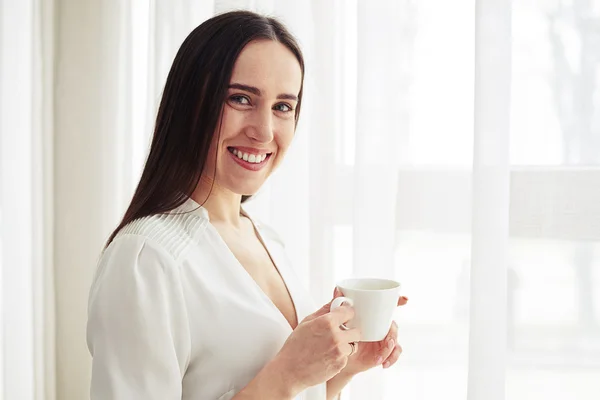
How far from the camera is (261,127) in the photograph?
978mm

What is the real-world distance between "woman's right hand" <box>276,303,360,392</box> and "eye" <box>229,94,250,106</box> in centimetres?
37

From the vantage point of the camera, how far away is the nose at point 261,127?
3.21 feet

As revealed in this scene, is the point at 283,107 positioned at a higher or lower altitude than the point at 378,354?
higher

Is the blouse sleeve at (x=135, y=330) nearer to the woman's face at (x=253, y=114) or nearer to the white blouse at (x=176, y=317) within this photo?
the white blouse at (x=176, y=317)

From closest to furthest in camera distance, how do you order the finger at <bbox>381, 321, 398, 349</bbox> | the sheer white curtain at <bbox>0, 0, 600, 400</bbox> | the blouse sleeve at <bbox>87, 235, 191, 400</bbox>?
1. the blouse sleeve at <bbox>87, 235, 191, 400</bbox>
2. the finger at <bbox>381, 321, 398, 349</bbox>
3. the sheer white curtain at <bbox>0, 0, 600, 400</bbox>

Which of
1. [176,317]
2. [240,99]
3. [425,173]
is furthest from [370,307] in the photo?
[425,173]

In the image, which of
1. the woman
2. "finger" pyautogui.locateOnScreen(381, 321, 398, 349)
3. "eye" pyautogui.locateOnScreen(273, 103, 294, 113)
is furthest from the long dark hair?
"finger" pyautogui.locateOnScreen(381, 321, 398, 349)

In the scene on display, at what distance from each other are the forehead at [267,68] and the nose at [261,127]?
4 centimetres

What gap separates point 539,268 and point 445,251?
207 millimetres

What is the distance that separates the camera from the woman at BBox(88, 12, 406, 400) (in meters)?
0.82

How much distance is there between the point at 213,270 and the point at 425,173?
2.08 ft

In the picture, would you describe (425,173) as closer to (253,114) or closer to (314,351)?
(253,114)

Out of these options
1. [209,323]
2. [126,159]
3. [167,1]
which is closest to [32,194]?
[126,159]

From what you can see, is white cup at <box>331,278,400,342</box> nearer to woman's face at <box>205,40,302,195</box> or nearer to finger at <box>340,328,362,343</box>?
finger at <box>340,328,362,343</box>
